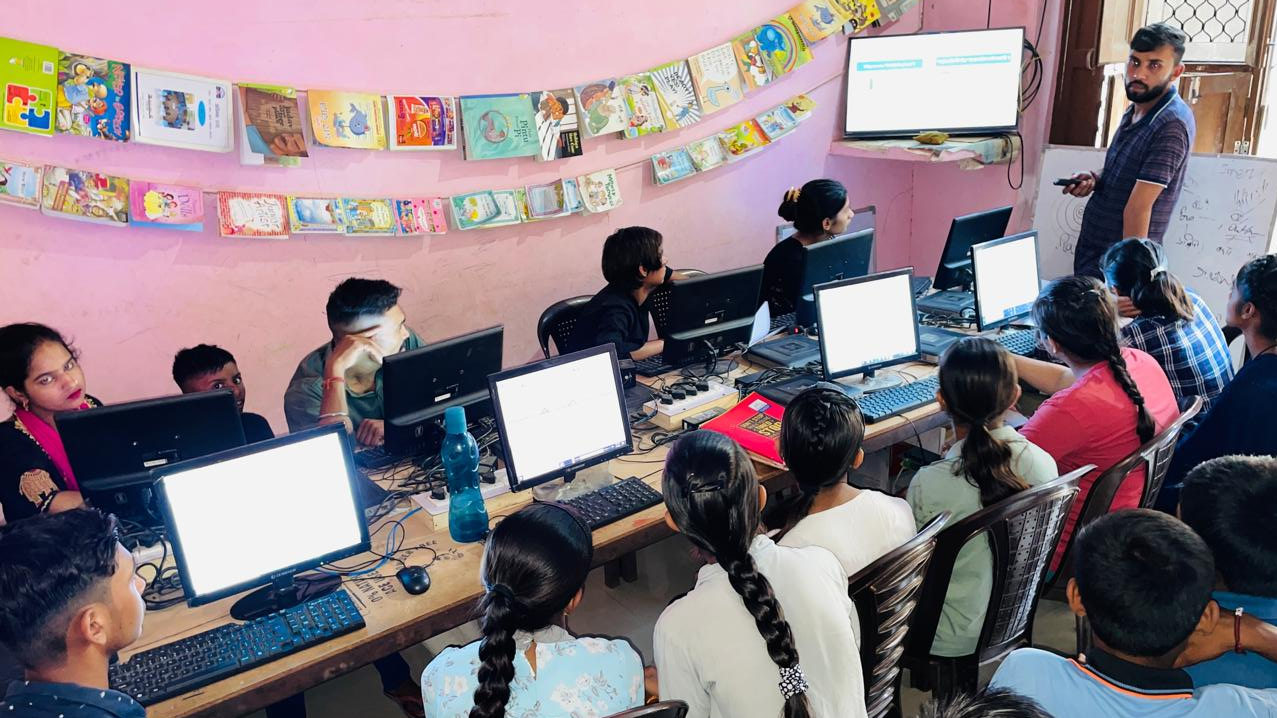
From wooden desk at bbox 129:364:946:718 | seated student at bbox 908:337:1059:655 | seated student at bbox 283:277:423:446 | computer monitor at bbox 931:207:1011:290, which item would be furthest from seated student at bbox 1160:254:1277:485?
seated student at bbox 283:277:423:446

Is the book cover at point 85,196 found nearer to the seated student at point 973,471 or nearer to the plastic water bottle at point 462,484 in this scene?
the plastic water bottle at point 462,484

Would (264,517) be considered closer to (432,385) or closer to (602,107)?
(432,385)

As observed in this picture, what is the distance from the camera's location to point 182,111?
319 centimetres

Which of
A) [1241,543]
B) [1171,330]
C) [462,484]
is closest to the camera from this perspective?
[1241,543]

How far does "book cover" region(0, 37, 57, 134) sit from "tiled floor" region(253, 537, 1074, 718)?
2.00 metres

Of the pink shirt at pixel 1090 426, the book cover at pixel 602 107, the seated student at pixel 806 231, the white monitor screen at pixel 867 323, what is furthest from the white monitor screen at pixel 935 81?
the pink shirt at pixel 1090 426

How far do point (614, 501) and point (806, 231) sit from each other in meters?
2.06

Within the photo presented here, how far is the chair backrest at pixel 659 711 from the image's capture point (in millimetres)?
1322

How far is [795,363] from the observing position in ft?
10.3

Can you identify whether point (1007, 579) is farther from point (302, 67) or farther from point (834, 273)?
point (302, 67)

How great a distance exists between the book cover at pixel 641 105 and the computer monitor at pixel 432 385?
192cm

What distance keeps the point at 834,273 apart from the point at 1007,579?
5.45 ft

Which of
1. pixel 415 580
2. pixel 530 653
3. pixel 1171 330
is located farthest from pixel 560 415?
pixel 1171 330

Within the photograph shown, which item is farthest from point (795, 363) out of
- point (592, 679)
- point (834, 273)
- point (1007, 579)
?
point (592, 679)
